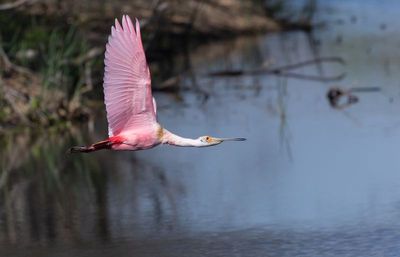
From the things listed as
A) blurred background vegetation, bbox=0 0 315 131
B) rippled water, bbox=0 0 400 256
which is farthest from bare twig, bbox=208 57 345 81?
blurred background vegetation, bbox=0 0 315 131

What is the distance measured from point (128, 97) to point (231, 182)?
8.07ft

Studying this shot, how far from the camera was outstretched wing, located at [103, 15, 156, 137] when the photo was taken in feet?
24.4

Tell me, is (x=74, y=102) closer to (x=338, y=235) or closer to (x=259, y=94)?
(x=259, y=94)

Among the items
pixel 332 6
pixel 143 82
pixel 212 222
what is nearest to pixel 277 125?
pixel 212 222

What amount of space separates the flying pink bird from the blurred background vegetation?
201 inches

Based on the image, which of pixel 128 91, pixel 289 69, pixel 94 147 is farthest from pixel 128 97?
pixel 289 69

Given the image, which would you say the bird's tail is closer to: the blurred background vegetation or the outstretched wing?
the outstretched wing

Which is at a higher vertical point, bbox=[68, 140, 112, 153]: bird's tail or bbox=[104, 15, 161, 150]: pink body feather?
bbox=[104, 15, 161, 150]: pink body feather

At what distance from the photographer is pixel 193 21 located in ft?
64.4

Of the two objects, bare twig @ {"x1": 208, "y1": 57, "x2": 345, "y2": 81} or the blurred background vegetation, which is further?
bare twig @ {"x1": 208, "y1": 57, "x2": 345, "y2": 81}

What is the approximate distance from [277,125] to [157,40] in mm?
6678

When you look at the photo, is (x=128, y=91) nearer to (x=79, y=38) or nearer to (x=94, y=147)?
(x=94, y=147)

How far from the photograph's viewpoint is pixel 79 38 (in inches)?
586

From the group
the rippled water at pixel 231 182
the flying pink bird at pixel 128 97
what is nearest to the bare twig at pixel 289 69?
the rippled water at pixel 231 182
